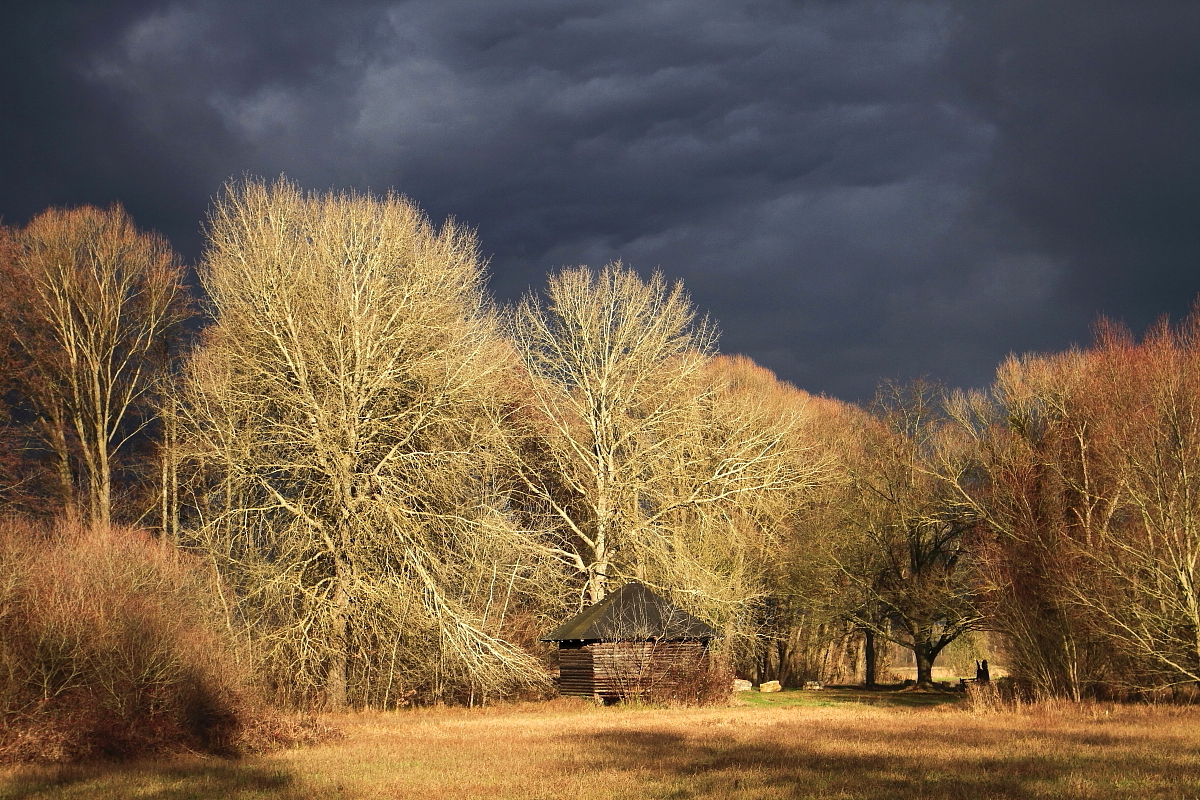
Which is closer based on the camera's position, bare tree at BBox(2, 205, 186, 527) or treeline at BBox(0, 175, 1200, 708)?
treeline at BBox(0, 175, 1200, 708)

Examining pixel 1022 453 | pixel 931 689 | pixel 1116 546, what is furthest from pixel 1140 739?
pixel 931 689

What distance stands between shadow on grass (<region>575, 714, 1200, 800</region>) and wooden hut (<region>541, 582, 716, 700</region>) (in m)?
11.0

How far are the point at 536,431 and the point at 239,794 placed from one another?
83.8ft

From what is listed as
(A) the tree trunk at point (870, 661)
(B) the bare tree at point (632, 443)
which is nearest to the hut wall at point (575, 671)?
(B) the bare tree at point (632, 443)

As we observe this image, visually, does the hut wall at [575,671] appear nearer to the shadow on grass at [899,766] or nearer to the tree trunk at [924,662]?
the shadow on grass at [899,766]

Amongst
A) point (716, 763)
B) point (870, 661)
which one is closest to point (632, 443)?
point (870, 661)

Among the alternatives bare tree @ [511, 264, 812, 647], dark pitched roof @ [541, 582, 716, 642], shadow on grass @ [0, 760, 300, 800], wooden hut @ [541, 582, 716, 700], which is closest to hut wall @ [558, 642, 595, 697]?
wooden hut @ [541, 582, 716, 700]

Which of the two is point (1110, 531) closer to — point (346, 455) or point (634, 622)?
point (634, 622)

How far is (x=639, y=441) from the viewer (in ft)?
126

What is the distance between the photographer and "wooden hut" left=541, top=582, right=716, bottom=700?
31.2 m

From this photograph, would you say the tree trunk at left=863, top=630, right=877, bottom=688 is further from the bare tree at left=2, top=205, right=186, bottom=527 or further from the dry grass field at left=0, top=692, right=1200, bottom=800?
the bare tree at left=2, top=205, right=186, bottom=527

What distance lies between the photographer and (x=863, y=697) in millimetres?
37688

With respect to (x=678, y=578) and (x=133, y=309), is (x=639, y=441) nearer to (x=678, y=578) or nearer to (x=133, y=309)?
(x=678, y=578)

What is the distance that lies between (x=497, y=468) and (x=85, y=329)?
587 inches
